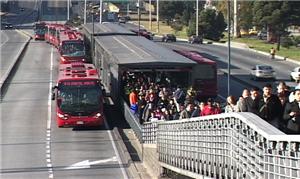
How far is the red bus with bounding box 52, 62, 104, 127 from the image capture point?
34000mm

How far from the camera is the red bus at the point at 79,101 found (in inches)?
1339

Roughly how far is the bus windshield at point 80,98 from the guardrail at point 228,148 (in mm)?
10585

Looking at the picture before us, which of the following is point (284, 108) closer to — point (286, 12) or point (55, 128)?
point (55, 128)

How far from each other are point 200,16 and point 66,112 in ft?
269

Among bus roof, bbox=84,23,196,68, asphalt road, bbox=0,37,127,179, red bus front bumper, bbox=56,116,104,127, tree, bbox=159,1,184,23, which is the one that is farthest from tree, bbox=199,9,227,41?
red bus front bumper, bbox=56,116,104,127

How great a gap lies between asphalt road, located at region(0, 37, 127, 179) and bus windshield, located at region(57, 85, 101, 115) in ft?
2.97

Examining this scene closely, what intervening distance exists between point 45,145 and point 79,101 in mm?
4941

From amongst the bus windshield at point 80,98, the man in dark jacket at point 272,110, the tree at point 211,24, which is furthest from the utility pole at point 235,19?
the man in dark jacket at point 272,110

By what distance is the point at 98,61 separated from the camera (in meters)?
50.4

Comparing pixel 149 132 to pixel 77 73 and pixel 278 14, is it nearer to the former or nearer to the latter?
pixel 77 73

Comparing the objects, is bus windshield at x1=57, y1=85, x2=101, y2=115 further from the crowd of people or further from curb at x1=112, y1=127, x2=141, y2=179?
the crowd of people

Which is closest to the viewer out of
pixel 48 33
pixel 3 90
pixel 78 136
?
pixel 78 136

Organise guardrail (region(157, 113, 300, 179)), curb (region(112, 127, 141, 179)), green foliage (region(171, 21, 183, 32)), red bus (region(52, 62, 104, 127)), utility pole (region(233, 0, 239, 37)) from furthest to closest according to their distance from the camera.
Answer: green foliage (region(171, 21, 183, 32)) < utility pole (region(233, 0, 239, 37)) < red bus (region(52, 62, 104, 127)) < curb (region(112, 127, 141, 179)) < guardrail (region(157, 113, 300, 179))

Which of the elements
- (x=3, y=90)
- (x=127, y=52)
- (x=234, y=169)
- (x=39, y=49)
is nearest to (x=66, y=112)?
(x=127, y=52)
